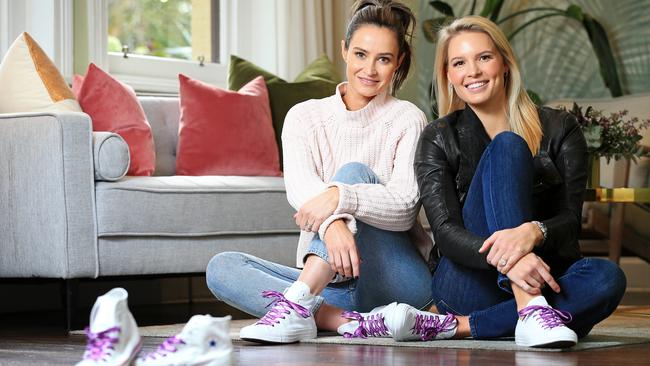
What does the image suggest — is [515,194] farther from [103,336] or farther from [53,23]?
[53,23]

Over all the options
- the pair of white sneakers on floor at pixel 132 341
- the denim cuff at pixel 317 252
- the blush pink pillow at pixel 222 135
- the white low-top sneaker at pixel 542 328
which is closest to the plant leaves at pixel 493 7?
the blush pink pillow at pixel 222 135

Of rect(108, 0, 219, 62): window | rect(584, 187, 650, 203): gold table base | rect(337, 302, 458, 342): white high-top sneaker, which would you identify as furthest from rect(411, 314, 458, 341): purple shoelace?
rect(108, 0, 219, 62): window

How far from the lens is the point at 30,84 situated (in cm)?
318

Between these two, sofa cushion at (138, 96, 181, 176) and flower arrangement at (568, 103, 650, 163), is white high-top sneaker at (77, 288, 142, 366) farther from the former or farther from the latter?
flower arrangement at (568, 103, 650, 163)

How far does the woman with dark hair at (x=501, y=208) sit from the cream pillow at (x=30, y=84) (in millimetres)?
1345

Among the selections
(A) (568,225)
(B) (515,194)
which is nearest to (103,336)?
(B) (515,194)

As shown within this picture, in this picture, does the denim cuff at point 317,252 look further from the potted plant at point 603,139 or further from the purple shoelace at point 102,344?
the potted plant at point 603,139

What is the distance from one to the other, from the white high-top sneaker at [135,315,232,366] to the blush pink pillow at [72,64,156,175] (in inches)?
74.0

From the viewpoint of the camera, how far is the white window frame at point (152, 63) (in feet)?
13.3

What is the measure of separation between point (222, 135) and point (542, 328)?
187cm

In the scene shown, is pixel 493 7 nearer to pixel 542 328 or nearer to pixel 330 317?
pixel 330 317

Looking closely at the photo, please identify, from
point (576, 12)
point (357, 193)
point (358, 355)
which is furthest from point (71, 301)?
point (576, 12)

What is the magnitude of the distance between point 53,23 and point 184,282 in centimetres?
115

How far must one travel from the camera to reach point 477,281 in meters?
2.18
